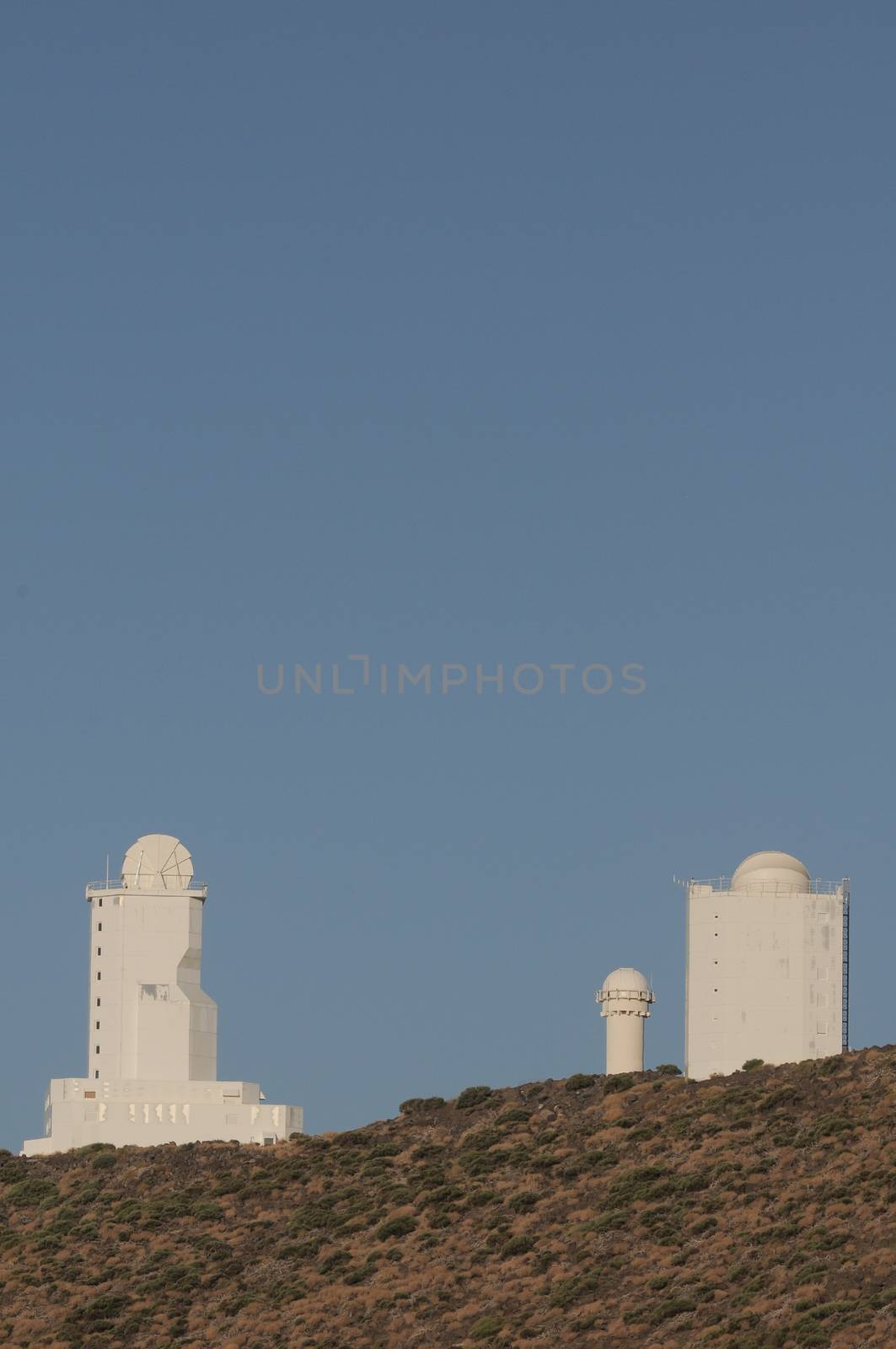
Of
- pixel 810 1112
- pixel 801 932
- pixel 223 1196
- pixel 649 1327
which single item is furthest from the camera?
pixel 801 932

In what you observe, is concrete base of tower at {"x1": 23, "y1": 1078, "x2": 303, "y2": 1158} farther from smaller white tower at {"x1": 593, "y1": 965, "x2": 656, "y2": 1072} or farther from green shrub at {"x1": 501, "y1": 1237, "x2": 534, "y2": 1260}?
green shrub at {"x1": 501, "y1": 1237, "x2": 534, "y2": 1260}

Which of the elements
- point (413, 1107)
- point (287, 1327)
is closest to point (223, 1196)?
point (413, 1107)

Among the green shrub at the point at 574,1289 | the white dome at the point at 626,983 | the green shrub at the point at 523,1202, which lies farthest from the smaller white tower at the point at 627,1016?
the green shrub at the point at 574,1289

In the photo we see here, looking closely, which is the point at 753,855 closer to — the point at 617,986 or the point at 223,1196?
the point at 617,986

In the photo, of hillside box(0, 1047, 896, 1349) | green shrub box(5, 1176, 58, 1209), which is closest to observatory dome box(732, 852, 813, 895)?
hillside box(0, 1047, 896, 1349)

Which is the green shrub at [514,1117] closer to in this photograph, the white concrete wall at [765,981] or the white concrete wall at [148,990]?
the white concrete wall at [765,981]
